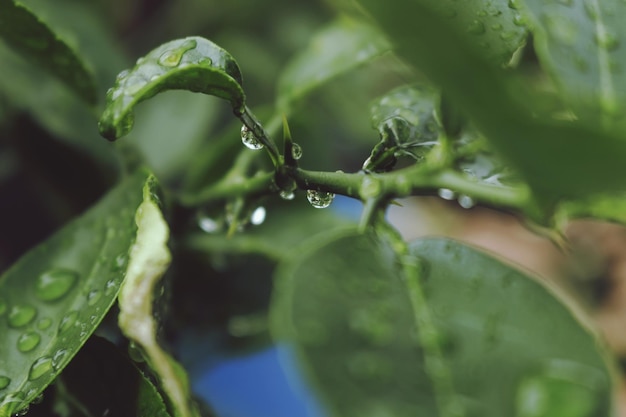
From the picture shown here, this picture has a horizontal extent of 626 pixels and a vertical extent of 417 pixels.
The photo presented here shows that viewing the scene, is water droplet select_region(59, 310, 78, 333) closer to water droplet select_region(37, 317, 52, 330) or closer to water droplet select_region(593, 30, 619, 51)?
water droplet select_region(37, 317, 52, 330)

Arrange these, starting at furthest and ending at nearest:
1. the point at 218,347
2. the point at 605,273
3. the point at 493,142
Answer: the point at 605,273
the point at 218,347
the point at 493,142

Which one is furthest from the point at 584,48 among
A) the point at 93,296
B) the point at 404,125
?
the point at 93,296

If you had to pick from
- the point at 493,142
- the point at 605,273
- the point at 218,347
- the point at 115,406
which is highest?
the point at 493,142

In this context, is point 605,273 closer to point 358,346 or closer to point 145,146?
point 145,146

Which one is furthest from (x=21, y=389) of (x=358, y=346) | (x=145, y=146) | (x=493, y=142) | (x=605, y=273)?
(x=605, y=273)

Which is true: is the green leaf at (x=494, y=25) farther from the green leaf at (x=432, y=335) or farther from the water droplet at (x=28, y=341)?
the water droplet at (x=28, y=341)

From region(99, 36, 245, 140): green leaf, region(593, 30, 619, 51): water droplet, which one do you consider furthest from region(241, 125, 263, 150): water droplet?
region(593, 30, 619, 51): water droplet

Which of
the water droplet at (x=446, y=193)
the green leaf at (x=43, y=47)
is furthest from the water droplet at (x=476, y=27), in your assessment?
the green leaf at (x=43, y=47)
